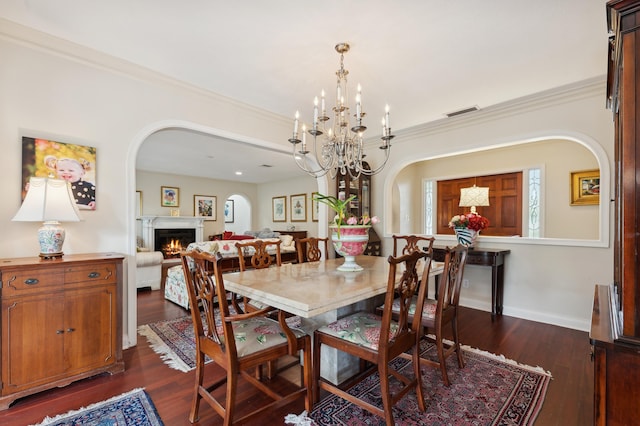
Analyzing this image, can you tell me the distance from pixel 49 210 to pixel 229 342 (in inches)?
65.1

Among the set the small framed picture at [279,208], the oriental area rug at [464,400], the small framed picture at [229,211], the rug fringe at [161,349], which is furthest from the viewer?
the small framed picture at [229,211]

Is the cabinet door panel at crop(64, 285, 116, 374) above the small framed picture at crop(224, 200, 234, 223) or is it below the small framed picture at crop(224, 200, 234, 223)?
below

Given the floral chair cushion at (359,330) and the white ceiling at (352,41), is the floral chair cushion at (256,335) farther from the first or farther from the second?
the white ceiling at (352,41)

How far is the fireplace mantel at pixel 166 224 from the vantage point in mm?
7766

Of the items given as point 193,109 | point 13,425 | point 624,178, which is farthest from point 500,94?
point 13,425

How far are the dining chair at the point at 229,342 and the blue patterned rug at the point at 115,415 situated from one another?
28 cm

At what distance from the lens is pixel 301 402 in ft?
6.21

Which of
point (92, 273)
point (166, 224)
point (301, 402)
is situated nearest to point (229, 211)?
point (166, 224)

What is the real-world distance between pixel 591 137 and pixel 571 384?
93.6 inches

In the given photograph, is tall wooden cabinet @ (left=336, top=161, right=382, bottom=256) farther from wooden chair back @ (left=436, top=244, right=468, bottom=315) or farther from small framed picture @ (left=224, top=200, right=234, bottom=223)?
small framed picture @ (left=224, top=200, right=234, bottom=223)

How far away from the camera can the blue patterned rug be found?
1694 millimetres

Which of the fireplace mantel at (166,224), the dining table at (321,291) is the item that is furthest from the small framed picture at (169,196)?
the dining table at (321,291)

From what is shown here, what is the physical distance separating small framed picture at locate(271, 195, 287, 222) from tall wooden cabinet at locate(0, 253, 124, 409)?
7.24 m

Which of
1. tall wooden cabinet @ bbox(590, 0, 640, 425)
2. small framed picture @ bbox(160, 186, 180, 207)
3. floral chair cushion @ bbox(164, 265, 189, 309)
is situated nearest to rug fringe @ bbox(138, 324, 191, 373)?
floral chair cushion @ bbox(164, 265, 189, 309)
